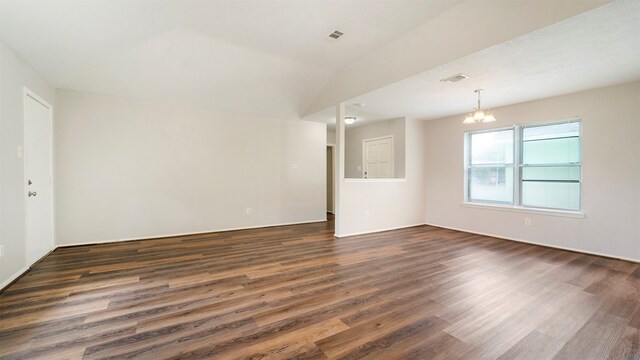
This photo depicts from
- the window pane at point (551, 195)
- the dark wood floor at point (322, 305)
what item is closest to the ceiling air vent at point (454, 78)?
the dark wood floor at point (322, 305)

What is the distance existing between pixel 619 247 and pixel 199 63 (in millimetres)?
6946

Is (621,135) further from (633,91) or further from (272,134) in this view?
(272,134)

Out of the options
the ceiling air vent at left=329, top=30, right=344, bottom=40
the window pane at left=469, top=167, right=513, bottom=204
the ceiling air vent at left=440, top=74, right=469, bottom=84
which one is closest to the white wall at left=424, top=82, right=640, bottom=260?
the window pane at left=469, top=167, right=513, bottom=204

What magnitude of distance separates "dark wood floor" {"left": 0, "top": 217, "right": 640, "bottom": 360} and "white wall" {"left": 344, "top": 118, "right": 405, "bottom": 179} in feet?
8.93

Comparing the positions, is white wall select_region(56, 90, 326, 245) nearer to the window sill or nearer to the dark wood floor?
the dark wood floor

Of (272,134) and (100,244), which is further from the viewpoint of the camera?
(272,134)

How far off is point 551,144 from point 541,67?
6.62ft

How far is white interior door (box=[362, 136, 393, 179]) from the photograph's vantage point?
21.8 ft

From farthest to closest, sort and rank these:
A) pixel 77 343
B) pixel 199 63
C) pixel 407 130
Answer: pixel 407 130
pixel 199 63
pixel 77 343

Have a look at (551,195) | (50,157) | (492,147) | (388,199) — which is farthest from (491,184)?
(50,157)

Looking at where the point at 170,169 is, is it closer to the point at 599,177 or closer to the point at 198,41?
the point at 198,41

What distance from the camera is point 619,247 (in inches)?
153

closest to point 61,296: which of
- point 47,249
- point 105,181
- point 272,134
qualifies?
point 47,249

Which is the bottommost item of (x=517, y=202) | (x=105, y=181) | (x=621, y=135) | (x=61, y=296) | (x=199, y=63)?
(x=61, y=296)
